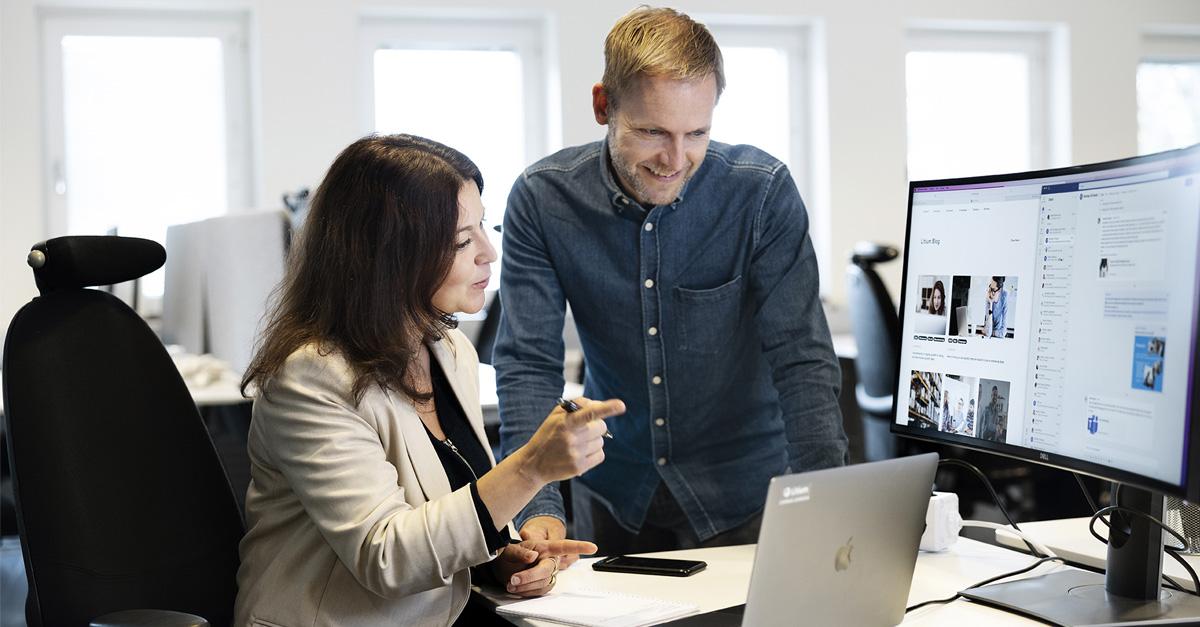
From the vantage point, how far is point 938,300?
144 cm

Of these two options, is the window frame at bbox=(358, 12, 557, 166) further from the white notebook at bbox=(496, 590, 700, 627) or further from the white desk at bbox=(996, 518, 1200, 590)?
the white notebook at bbox=(496, 590, 700, 627)

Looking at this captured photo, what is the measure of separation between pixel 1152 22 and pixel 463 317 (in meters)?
3.80

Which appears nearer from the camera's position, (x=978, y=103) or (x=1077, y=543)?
(x=1077, y=543)

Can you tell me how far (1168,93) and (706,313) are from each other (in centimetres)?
526

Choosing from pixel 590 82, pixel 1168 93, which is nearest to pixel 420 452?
pixel 590 82

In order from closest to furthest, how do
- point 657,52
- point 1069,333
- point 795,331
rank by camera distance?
point 1069,333 → point 657,52 → point 795,331

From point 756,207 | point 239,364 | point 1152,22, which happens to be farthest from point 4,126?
point 1152,22

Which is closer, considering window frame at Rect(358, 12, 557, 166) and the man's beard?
the man's beard

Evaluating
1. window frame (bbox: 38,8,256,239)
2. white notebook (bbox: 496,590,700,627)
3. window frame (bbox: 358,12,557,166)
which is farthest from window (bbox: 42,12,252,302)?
white notebook (bbox: 496,590,700,627)

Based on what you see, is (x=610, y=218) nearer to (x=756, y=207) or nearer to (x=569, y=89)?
(x=756, y=207)

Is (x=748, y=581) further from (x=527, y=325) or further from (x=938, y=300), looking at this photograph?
(x=527, y=325)

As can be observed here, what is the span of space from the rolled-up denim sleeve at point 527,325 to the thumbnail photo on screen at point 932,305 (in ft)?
1.91

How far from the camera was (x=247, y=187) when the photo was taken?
16.1ft

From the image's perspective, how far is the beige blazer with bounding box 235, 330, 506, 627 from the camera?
1295 millimetres
